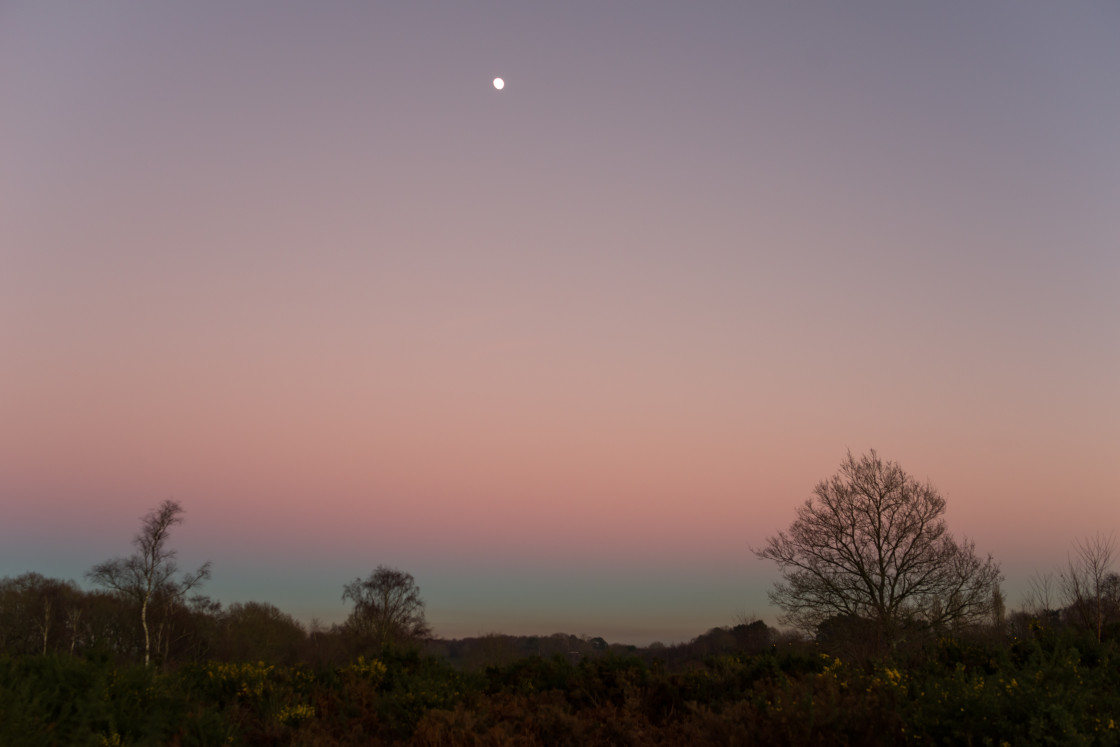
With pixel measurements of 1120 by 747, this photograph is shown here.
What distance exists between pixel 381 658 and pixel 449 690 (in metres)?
3.08

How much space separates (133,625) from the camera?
1954 inches

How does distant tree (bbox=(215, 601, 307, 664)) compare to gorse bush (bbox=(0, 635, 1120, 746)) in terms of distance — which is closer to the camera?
gorse bush (bbox=(0, 635, 1120, 746))

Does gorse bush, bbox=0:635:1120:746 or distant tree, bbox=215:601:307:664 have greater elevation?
gorse bush, bbox=0:635:1120:746

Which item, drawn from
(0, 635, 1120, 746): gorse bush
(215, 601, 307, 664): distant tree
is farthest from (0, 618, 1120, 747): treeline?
(215, 601, 307, 664): distant tree

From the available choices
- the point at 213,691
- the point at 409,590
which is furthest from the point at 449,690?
the point at 409,590

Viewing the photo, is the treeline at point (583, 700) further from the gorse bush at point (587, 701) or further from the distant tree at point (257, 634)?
the distant tree at point (257, 634)

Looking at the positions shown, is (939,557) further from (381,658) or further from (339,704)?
(339,704)

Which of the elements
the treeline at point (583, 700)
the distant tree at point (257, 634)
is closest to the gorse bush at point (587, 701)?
the treeline at point (583, 700)

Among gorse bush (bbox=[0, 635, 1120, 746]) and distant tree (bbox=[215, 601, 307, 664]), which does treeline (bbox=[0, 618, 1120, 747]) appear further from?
distant tree (bbox=[215, 601, 307, 664])

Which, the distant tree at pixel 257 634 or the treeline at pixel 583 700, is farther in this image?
the distant tree at pixel 257 634

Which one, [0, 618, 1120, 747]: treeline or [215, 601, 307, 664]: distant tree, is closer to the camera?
[0, 618, 1120, 747]: treeline

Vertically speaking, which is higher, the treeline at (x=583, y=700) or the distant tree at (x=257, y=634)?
the treeline at (x=583, y=700)

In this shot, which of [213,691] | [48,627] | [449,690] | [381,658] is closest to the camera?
[213,691]

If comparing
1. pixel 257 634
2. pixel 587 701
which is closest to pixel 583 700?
pixel 587 701
